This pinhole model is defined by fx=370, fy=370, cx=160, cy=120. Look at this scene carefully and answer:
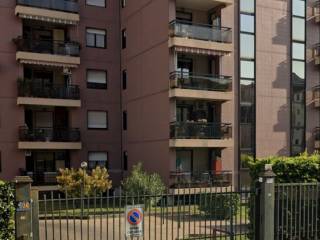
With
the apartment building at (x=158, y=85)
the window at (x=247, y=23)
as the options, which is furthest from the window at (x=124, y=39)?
the window at (x=247, y=23)

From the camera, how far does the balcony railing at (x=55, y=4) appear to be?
24031 millimetres

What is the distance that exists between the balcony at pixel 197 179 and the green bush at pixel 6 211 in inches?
558

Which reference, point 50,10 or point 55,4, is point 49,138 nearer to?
point 50,10

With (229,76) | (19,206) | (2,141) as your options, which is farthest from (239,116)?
(19,206)

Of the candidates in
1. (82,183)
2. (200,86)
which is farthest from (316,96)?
(82,183)

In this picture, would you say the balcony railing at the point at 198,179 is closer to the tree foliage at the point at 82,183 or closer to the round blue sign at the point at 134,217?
the tree foliage at the point at 82,183

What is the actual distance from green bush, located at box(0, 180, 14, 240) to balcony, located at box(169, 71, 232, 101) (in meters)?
14.6

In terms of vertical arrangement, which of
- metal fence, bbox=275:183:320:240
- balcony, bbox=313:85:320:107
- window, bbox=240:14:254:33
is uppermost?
window, bbox=240:14:254:33

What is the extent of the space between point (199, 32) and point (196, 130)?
5980mm

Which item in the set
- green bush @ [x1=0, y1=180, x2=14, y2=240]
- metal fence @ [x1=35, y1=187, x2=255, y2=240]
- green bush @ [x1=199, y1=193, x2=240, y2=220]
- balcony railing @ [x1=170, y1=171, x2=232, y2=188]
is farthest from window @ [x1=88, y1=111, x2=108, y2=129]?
green bush @ [x1=0, y1=180, x2=14, y2=240]

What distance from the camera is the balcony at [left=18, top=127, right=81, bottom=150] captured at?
23819 millimetres

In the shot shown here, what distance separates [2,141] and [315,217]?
66.2 ft

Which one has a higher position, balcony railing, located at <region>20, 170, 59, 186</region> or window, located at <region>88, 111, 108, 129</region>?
window, located at <region>88, 111, 108, 129</region>

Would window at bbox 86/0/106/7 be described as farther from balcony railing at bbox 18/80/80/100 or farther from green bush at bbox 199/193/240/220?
green bush at bbox 199/193/240/220
